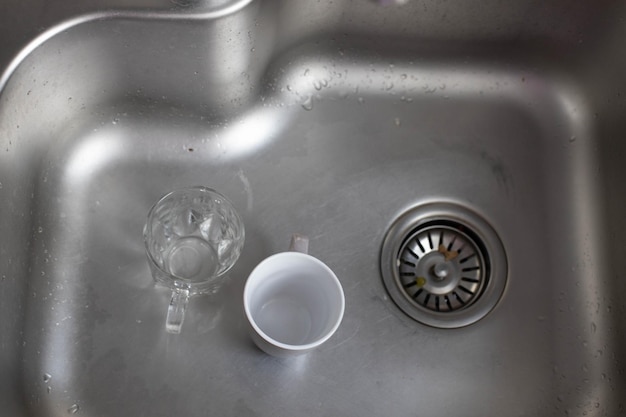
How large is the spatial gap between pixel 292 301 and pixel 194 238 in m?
0.16

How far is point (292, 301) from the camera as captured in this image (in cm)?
83

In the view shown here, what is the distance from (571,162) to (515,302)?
0.23 metres

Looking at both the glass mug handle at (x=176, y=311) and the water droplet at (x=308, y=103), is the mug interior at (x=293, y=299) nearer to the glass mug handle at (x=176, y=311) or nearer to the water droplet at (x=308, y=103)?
the glass mug handle at (x=176, y=311)

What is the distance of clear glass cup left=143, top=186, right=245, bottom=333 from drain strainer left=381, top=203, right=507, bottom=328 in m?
0.22

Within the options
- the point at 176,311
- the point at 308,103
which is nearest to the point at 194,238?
the point at 176,311

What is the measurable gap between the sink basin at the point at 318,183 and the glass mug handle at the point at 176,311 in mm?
19

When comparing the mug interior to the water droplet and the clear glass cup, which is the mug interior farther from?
the water droplet

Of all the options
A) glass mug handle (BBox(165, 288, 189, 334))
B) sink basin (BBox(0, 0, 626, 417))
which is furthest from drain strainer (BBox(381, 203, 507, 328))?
glass mug handle (BBox(165, 288, 189, 334))

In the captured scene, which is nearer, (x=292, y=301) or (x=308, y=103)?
(x=292, y=301)

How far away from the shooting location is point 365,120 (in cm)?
94

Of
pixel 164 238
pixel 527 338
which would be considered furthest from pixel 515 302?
pixel 164 238

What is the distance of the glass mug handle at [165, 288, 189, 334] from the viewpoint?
792 mm

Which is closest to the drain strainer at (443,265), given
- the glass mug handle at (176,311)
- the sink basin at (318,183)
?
the sink basin at (318,183)

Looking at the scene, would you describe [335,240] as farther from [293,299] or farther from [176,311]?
[176,311]
